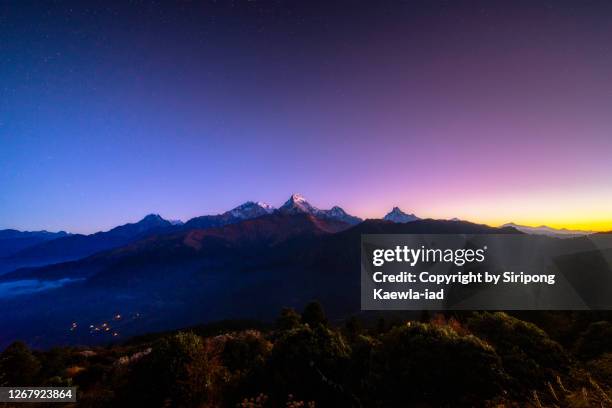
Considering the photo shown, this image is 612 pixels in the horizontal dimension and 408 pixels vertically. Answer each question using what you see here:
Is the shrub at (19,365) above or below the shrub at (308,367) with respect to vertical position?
below

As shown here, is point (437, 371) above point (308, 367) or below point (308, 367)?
above

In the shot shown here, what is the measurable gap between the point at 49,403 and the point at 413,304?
186067 mm

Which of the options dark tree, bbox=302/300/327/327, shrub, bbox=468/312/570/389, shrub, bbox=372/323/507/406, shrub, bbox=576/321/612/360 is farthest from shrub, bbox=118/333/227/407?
dark tree, bbox=302/300/327/327

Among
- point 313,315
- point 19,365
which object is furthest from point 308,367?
point 19,365

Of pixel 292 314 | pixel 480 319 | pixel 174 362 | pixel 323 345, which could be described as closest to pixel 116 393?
pixel 174 362

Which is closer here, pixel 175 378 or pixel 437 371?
pixel 437 371

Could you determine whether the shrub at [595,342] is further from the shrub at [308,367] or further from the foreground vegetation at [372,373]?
the shrub at [308,367]

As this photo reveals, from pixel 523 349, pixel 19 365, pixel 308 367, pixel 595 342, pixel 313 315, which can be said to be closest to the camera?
pixel 308 367

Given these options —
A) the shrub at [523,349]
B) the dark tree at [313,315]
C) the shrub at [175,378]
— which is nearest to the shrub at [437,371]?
the shrub at [523,349]

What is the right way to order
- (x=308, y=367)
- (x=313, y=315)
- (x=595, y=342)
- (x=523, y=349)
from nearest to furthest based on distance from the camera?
1. (x=308, y=367)
2. (x=523, y=349)
3. (x=595, y=342)
4. (x=313, y=315)

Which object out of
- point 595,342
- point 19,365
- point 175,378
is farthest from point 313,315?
point 175,378

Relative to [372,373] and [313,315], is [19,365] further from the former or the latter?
[372,373]

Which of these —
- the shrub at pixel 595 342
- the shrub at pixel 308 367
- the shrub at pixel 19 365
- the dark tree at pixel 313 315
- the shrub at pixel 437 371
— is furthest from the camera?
the dark tree at pixel 313 315

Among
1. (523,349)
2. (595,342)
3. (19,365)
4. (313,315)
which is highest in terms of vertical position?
(523,349)
